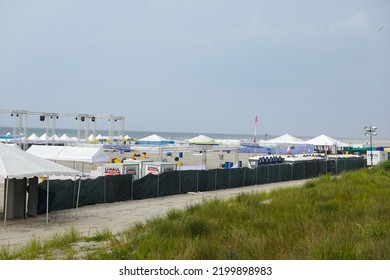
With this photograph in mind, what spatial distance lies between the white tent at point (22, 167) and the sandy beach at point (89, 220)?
709 millimetres

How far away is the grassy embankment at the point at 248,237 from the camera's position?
7984 millimetres

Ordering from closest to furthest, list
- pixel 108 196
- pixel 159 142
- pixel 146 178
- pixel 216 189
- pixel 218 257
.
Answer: pixel 218 257, pixel 108 196, pixel 146 178, pixel 216 189, pixel 159 142

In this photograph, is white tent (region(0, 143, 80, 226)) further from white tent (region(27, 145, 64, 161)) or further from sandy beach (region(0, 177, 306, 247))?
white tent (region(27, 145, 64, 161))

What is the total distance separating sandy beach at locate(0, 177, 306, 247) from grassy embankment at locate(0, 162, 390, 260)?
2189mm

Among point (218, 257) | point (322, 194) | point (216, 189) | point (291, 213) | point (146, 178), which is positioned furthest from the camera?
point (216, 189)

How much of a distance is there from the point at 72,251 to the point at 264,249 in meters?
3.66

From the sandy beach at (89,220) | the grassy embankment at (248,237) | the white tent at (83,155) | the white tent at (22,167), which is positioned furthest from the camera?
the white tent at (83,155)

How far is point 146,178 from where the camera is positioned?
23.8 m

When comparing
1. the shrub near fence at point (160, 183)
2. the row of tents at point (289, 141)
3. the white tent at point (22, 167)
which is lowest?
the shrub near fence at point (160, 183)

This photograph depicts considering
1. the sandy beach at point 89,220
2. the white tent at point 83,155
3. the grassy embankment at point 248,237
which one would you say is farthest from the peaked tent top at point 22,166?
the white tent at point 83,155

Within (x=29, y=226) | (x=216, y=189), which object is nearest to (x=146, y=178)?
(x=216, y=189)

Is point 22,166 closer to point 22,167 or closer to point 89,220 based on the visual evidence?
point 22,167

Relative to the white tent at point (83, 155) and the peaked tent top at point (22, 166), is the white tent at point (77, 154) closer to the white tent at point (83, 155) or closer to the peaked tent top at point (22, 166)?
the white tent at point (83, 155)

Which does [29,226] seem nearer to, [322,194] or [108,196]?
[108,196]
